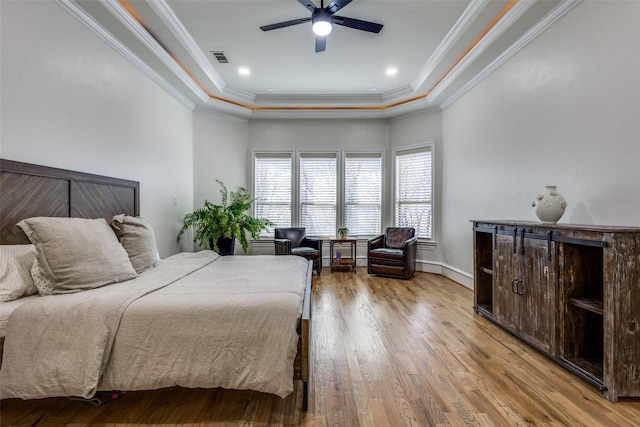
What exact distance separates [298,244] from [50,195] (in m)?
3.99

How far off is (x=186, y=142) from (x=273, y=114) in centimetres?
174

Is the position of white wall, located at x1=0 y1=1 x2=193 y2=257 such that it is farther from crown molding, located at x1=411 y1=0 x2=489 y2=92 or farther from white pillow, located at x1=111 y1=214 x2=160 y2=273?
crown molding, located at x1=411 y1=0 x2=489 y2=92

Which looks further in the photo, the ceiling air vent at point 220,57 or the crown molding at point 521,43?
the ceiling air vent at point 220,57

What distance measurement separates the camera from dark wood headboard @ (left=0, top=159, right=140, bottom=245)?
6.98ft

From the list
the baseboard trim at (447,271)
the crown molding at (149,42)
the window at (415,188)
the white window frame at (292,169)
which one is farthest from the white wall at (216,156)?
the baseboard trim at (447,271)

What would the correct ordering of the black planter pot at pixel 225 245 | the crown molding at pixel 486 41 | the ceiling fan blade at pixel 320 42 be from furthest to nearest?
the black planter pot at pixel 225 245 → the ceiling fan blade at pixel 320 42 → the crown molding at pixel 486 41

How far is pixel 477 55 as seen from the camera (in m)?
3.68

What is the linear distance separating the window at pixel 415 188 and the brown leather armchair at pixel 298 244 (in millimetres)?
1792

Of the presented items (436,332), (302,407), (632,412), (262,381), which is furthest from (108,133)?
(632,412)

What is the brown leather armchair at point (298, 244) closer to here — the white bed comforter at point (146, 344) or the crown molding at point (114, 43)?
the crown molding at point (114, 43)

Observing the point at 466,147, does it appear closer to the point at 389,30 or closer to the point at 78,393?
the point at 389,30

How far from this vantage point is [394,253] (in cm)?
515

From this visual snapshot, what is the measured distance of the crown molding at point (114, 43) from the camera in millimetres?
2641

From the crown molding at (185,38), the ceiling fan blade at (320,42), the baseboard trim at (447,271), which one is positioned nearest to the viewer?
the crown molding at (185,38)
